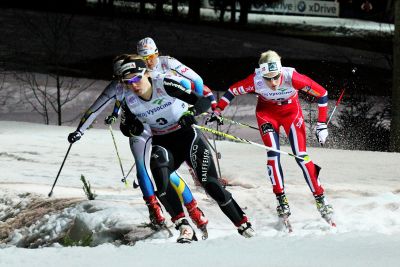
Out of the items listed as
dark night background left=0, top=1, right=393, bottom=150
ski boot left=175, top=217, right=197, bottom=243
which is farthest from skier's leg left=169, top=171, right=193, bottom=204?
dark night background left=0, top=1, right=393, bottom=150

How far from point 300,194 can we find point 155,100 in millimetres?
3594

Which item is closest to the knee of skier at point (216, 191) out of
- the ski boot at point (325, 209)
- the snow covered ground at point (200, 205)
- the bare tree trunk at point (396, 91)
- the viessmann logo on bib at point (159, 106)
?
the snow covered ground at point (200, 205)

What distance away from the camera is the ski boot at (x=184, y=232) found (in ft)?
27.5

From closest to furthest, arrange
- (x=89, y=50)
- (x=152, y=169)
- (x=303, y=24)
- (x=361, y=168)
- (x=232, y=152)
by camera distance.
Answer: (x=152, y=169) < (x=361, y=168) < (x=232, y=152) < (x=89, y=50) < (x=303, y=24)

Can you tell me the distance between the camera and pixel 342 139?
21.1 meters

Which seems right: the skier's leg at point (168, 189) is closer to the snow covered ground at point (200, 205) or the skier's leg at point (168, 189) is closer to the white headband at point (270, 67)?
the snow covered ground at point (200, 205)

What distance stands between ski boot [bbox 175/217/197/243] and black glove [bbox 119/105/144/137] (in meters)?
0.91

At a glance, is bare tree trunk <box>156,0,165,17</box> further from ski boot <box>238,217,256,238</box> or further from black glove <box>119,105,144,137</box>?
ski boot <box>238,217,256,238</box>

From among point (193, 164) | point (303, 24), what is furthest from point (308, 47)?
point (193, 164)

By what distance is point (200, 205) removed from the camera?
1070 cm

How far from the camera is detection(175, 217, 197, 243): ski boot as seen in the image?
8.39 meters

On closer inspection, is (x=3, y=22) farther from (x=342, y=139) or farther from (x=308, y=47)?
(x=342, y=139)

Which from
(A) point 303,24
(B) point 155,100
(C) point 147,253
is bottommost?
(A) point 303,24

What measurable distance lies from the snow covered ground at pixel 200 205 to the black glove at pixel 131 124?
1.02 metres
